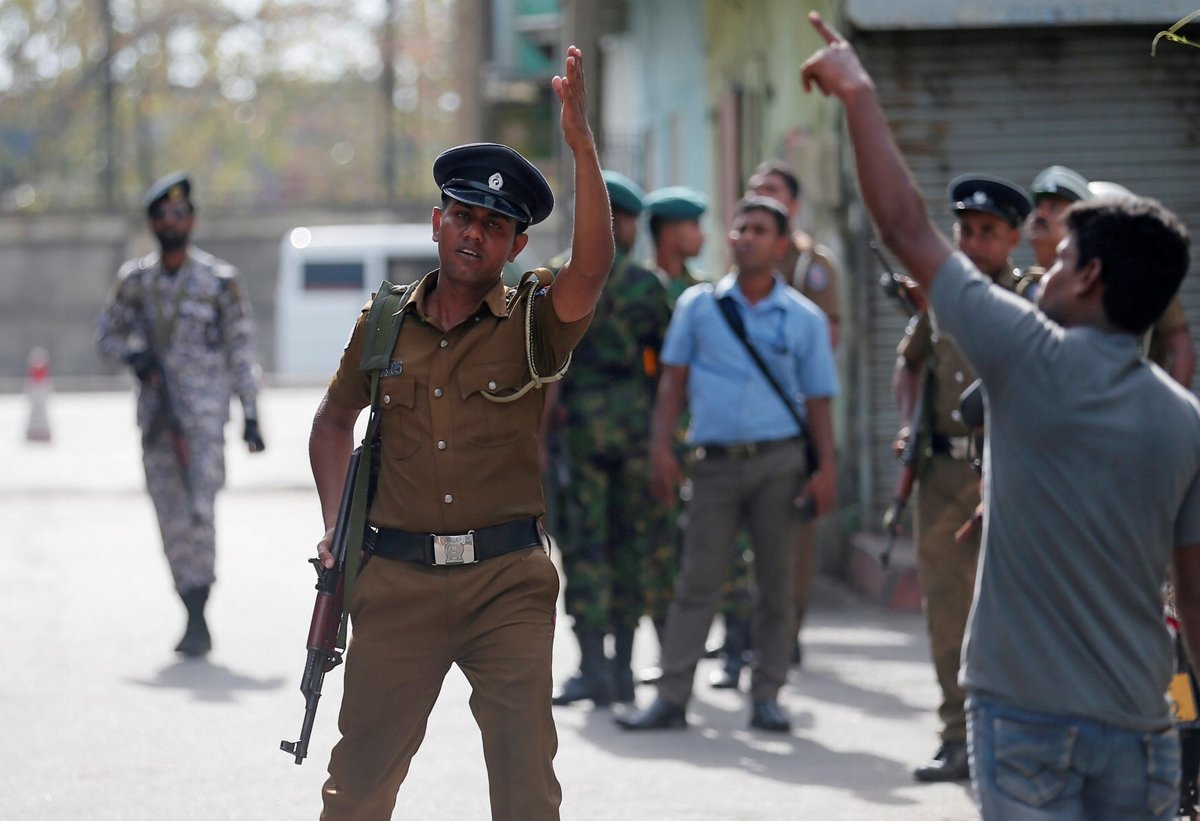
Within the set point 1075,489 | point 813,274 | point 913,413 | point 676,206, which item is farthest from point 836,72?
point 813,274

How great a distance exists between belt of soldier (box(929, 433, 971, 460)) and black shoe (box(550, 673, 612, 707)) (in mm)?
2103

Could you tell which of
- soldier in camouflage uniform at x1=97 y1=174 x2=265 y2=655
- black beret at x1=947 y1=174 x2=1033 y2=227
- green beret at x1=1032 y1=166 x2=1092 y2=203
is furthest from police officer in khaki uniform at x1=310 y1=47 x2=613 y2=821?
soldier in camouflage uniform at x1=97 y1=174 x2=265 y2=655

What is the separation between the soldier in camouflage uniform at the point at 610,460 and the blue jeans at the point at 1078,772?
4.77 meters

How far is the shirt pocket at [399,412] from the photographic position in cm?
482

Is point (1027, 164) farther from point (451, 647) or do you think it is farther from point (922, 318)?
point (451, 647)

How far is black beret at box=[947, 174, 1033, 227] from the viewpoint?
265 inches

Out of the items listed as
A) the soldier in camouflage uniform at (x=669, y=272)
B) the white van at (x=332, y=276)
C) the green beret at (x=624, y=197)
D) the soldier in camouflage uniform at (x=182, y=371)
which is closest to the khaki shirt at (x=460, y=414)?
the green beret at (x=624, y=197)

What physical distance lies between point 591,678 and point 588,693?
0.20ft

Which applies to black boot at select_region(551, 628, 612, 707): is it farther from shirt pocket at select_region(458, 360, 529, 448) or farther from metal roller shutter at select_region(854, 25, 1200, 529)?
shirt pocket at select_region(458, 360, 529, 448)

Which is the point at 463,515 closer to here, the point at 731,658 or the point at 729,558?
the point at 729,558

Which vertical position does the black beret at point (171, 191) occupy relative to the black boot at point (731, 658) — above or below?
above

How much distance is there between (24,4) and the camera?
168 feet

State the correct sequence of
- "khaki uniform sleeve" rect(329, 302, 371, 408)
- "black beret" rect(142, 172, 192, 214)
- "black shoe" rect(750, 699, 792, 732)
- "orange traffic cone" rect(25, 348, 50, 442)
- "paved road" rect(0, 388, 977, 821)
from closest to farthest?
"khaki uniform sleeve" rect(329, 302, 371, 408)
"paved road" rect(0, 388, 977, 821)
"black shoe" rect(750, 699, 792, 732)
"black beret" rect(142, 172, 192, 214)
"orange traffic cone" rect(25, 348, 50, 442)

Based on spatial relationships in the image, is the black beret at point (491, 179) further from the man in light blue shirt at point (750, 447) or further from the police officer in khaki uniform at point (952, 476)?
the man in light blue shirt at point (750, 447)
